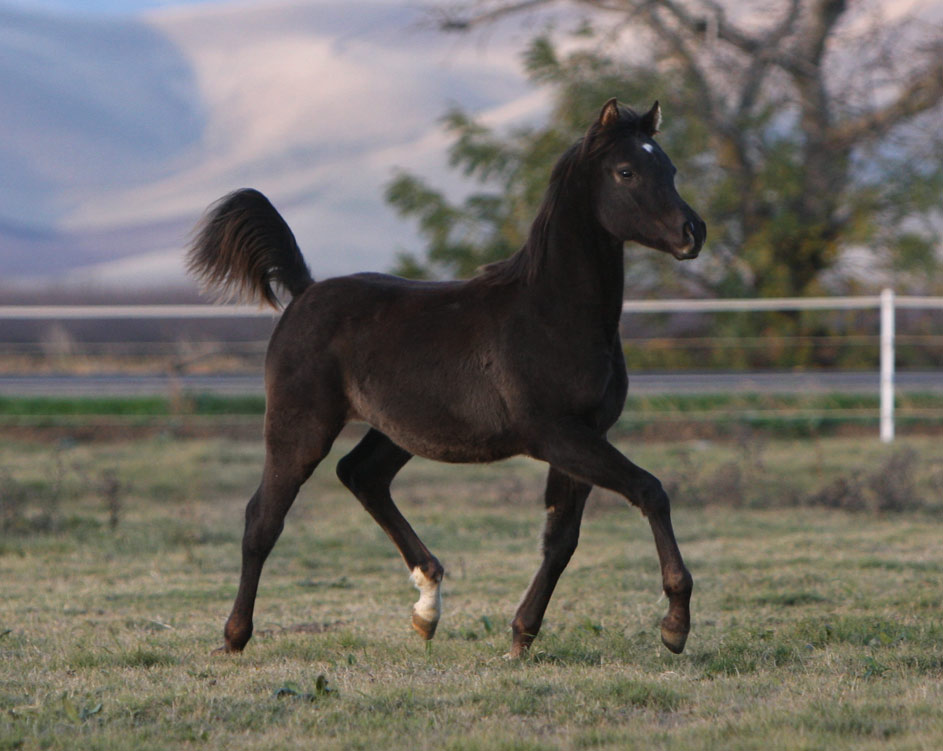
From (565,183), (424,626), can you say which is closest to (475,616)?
(424,626)

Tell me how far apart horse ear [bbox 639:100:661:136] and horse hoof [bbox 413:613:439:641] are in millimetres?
2243

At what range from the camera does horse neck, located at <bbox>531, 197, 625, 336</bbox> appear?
15.0 ft

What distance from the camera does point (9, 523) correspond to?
863cm

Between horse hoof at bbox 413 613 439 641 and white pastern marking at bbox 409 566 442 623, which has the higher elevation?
white pastern marking at bbox 409 566 442 623

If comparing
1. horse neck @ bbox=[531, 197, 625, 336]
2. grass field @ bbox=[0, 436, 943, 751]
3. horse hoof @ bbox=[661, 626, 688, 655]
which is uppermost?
horse neck @ bbox=[531, 197, 625, 336]

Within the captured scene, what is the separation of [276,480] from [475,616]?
138 cm

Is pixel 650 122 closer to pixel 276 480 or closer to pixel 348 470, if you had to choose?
pixel 348 470

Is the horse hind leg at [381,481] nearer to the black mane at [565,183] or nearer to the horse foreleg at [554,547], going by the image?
the horse foreleg at [554,547]

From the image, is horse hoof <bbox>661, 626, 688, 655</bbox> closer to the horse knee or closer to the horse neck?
the horse neck

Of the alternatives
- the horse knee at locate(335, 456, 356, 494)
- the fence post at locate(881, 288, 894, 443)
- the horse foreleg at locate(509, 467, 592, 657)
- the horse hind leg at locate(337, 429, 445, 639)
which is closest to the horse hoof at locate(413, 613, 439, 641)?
the horse hind leg at locate(337, 429, 445, 639)

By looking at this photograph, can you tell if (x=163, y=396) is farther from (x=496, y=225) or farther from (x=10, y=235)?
(x=10, y=235)

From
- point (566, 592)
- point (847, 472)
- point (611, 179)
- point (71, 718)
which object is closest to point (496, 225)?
point (847, 472)

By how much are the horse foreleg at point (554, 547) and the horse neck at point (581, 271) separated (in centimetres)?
68

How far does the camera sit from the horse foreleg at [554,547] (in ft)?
15.8
